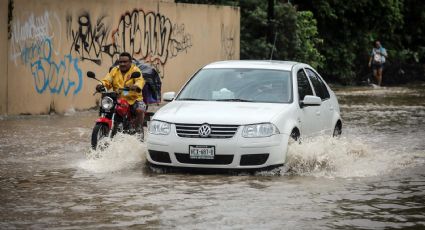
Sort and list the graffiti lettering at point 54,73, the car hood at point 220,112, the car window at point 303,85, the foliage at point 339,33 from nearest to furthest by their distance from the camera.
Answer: the car hood at point 220,112, the car window at point 303,85, the graffiti lettering at point 54,73, the foliage at point 339,33

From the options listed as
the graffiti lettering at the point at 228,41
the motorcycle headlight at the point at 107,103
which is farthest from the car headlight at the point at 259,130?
the graffiti lettering at the point at 228,41

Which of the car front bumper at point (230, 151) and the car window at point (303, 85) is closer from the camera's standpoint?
the car front bumper at point (230, 151)

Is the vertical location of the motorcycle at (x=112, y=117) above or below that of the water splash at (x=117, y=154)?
above

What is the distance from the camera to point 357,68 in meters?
39.9

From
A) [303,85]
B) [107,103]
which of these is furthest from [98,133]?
[303,85]

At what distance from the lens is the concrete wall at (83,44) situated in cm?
2047

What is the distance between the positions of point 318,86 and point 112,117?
122 inches

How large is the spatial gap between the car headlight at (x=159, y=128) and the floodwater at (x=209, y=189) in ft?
1.75

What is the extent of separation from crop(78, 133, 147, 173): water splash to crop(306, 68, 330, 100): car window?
2.72 metres

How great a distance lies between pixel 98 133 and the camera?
13672 millimetres

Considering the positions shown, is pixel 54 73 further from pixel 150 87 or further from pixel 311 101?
pixel 311 101

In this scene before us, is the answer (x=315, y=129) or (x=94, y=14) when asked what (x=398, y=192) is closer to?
(x=315, y=129)

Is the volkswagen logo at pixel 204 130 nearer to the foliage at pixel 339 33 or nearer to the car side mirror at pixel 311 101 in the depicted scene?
the car side mirror at pixel 311 101

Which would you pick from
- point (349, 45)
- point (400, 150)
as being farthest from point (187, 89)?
point (349, 45)
